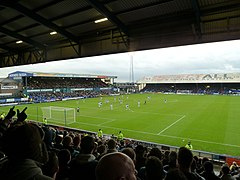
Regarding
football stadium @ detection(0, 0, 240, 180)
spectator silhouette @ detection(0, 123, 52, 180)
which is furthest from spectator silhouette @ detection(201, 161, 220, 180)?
spectator silhouette @ detection(0, 123, 52, 180)

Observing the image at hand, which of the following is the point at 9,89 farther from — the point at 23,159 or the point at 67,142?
the point at 23,159

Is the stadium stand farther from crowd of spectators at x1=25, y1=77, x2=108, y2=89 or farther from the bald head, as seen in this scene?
the bald head

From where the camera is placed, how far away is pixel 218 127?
22.0m

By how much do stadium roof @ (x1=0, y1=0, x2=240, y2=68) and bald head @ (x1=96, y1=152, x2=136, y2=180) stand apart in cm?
629

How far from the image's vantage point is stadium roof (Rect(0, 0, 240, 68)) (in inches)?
281

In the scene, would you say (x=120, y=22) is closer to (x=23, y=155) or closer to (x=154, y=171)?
(x=154, y=171)

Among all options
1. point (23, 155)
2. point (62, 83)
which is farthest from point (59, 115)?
point (62, 83)

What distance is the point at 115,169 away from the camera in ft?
4.56

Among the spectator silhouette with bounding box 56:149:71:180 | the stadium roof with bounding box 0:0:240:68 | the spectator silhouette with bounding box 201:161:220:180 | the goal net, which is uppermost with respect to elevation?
the stadium roof with bounding box 0:0:240:68

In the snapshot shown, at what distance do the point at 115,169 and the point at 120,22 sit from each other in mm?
8024

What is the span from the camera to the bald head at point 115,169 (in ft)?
4.55

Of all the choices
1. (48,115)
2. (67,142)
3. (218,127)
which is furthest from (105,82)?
(67,142)

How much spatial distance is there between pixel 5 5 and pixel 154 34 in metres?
5.97

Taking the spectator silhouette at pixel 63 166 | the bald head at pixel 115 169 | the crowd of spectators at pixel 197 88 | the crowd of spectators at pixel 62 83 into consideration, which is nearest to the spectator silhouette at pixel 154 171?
the spectator silhouette at pixel 63 166
